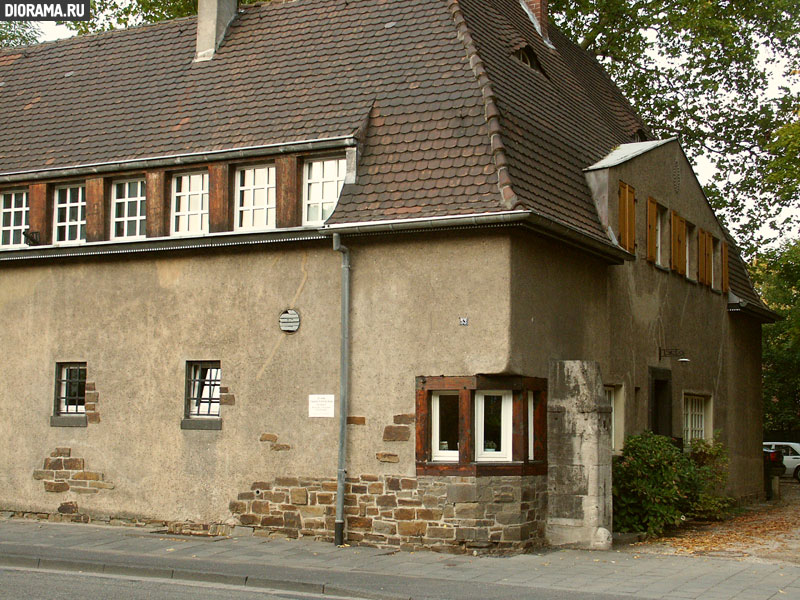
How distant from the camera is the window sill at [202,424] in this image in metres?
16.6

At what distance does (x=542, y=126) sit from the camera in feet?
57.1

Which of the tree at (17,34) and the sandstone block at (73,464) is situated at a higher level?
the tree at (17,34)

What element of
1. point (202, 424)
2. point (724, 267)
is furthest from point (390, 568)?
point (724, 267)

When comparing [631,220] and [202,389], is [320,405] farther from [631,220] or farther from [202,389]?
[631,220]

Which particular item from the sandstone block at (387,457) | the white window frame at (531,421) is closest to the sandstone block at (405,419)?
the sandstone block at (387,457)

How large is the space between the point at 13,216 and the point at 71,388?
3066 millimetres

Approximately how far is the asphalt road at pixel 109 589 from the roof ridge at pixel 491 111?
5.68 meters

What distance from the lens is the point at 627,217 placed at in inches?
714

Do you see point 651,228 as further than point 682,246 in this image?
No

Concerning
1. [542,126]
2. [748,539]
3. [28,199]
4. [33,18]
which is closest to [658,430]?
[748,539]

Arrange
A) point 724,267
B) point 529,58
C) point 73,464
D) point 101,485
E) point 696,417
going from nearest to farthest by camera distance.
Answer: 1. point 101,485
2. point 73,464
3. point 529,58
4. point 696,417
5. point 724,267

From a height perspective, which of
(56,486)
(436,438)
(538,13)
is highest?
(538,13)

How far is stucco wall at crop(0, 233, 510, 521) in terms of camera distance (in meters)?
15.3

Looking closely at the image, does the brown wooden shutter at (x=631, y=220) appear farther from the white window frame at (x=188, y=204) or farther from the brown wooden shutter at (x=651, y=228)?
the white window frame at (x=188, y=204)
